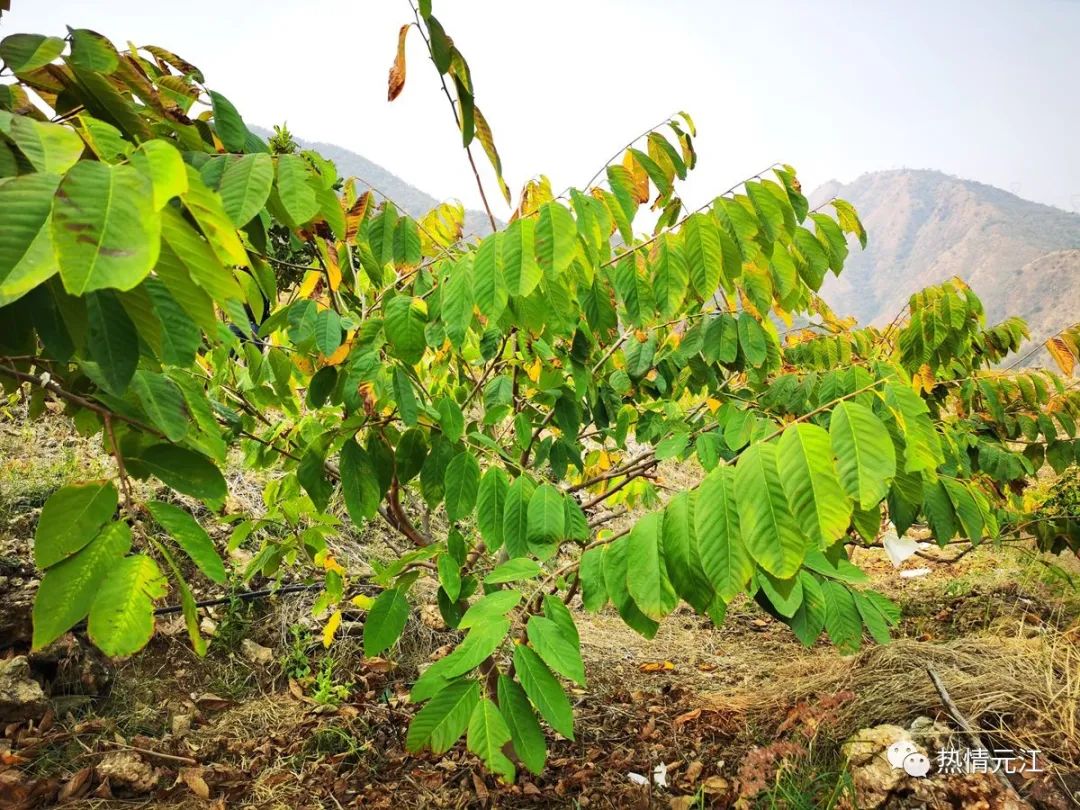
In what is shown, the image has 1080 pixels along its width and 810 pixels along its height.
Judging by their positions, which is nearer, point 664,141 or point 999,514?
point 664,141

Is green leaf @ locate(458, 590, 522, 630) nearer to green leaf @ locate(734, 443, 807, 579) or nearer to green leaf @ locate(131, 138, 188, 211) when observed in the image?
green leaf @ locate(734, 443, 807, 579)

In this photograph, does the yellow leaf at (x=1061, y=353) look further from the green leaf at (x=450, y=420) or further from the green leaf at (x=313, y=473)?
the green leaf at (x=313, y=473)

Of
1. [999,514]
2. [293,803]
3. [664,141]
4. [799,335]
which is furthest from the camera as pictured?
[799,335]

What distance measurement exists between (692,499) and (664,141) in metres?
1.04

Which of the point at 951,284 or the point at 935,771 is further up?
the point at 951,284

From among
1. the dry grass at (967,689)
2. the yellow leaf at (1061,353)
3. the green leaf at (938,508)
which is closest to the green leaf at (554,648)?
the green leaf at (938,508)

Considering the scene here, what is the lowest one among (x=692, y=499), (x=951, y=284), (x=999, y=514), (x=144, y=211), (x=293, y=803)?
(x=293, y=803)

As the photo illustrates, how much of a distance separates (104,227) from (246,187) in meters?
0.40


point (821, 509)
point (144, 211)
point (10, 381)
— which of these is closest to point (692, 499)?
point (821, 509)

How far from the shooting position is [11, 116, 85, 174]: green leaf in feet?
1.58

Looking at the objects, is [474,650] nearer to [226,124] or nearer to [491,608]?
[491,608]

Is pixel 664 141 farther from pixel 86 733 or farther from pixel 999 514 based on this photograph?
pixel 86 733

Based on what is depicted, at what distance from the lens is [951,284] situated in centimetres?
221

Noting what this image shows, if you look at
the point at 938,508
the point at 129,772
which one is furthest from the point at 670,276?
the point at 129,772
